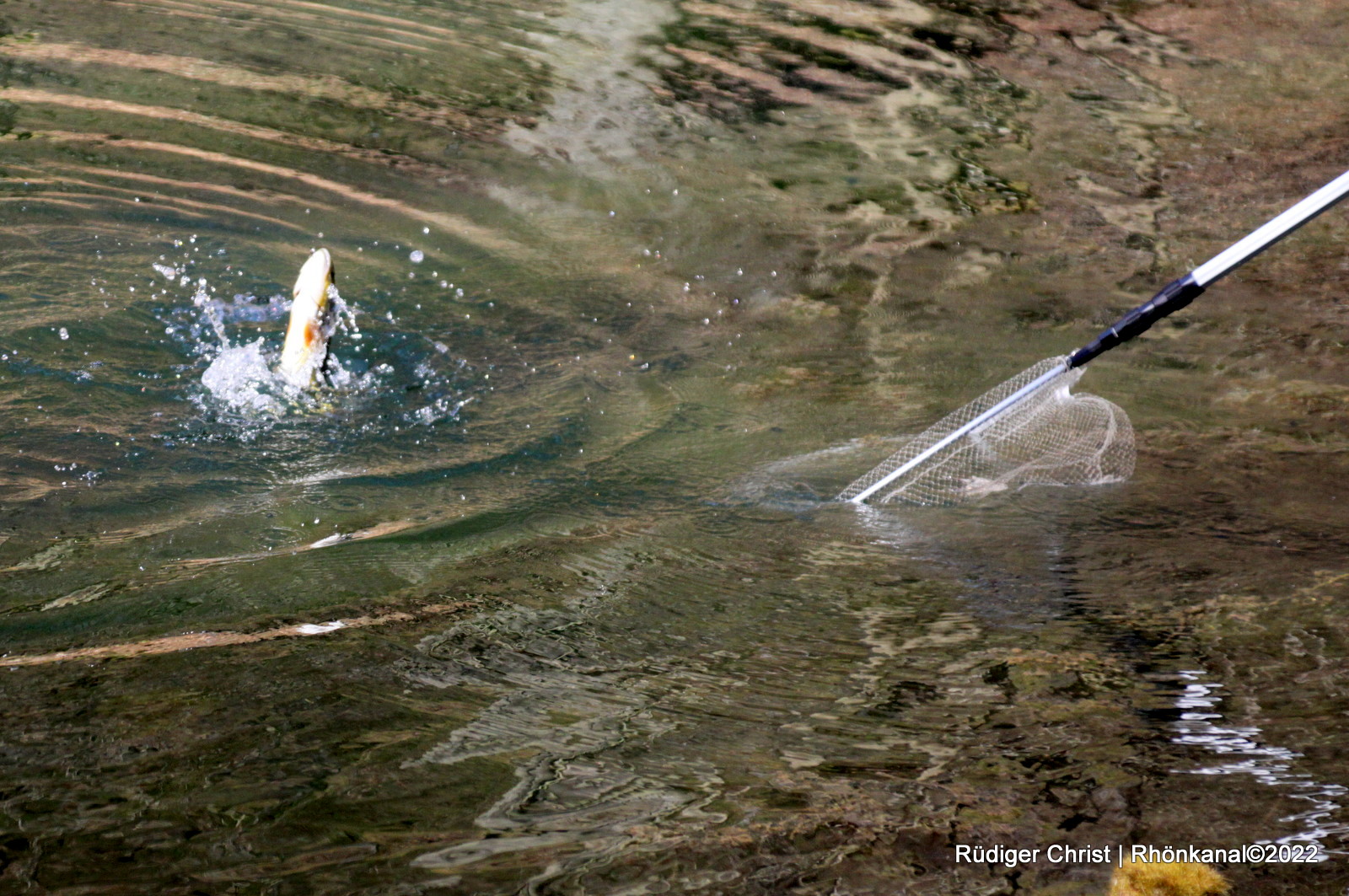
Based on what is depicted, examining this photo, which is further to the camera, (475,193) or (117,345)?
(475,193)

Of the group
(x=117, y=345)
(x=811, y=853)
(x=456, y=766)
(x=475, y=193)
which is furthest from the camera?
(x=475, y=193)

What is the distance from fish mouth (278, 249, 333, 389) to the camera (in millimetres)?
4113

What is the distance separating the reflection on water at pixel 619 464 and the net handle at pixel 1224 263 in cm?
73

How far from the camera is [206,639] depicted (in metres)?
3.07

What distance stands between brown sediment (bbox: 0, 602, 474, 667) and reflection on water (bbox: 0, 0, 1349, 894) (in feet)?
0.05

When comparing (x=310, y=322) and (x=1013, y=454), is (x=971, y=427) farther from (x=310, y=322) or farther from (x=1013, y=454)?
(x=310, y=322)

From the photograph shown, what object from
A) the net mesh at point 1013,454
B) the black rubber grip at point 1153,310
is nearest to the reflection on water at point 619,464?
the net mesh at point 1013,454

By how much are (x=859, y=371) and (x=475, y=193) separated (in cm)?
260

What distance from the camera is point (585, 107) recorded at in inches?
294

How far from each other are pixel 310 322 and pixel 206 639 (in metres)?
1.43

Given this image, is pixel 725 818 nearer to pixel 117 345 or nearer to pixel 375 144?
pixel 117 345

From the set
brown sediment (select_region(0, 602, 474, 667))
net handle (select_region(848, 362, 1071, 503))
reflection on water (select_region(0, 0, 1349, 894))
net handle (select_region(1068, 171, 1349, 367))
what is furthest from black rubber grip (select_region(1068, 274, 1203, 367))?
brown sediment (select_region(0, 602, 474, 667))

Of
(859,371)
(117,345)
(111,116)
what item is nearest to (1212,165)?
(859,371)

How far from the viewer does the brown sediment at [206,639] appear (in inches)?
117
